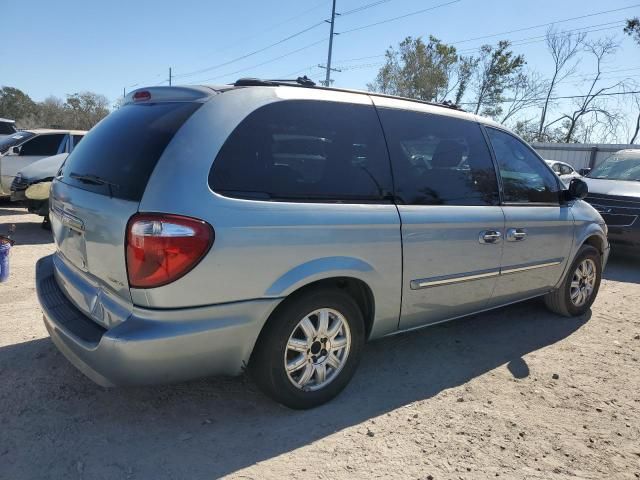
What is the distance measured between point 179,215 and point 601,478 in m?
2.53

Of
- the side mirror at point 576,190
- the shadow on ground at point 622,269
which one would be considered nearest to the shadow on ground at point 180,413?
the side mirror at point 576,190

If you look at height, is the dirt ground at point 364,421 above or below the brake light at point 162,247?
below

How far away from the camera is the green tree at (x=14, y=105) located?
53156 millimetres

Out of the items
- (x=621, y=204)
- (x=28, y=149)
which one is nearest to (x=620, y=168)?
(x=621, y=204)

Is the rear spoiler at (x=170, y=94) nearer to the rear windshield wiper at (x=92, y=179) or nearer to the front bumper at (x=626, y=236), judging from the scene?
the rear windshield wiper at (x=92, y=179)

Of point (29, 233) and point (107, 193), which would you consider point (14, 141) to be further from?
point (107, 193)

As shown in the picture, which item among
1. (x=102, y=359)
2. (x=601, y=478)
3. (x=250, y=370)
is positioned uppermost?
(x=102, y=359)

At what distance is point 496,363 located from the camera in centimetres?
384

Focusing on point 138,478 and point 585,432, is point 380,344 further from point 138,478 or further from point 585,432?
point 138,478

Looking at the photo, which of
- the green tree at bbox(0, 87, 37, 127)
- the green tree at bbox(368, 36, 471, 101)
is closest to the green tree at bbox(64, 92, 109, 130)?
the green tree at bbox(0, 87, 37, 127)

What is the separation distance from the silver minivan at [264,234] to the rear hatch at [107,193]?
12mm

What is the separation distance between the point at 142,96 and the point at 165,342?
5.01 feet

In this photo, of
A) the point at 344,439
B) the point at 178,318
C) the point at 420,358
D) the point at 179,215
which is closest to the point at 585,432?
the point at 420,358

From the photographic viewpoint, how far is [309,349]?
9.49ft
